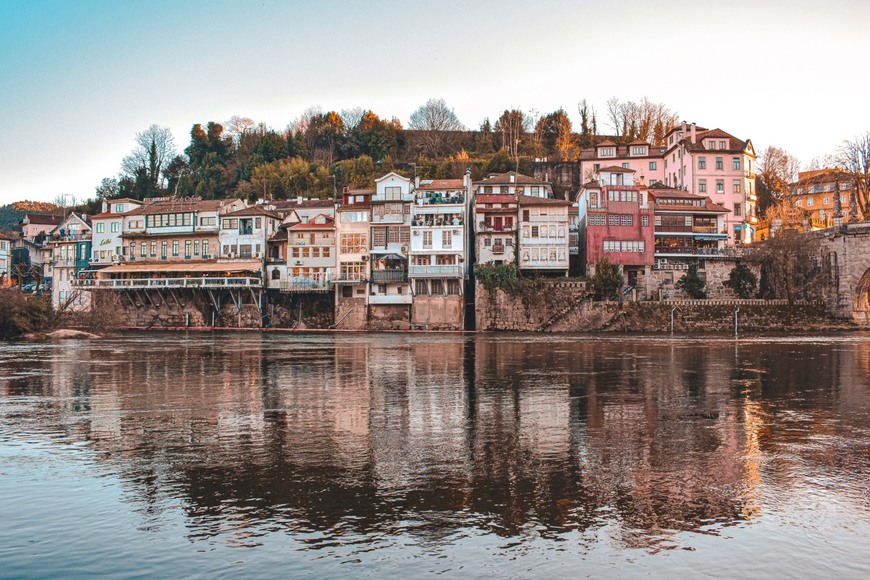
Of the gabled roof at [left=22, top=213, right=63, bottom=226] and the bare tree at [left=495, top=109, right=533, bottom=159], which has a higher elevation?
the bare tree at [left=495, top=109, right=533, bottom=159]

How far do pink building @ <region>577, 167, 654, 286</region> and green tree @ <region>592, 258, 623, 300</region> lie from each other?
2448 mm

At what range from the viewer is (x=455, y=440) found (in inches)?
531

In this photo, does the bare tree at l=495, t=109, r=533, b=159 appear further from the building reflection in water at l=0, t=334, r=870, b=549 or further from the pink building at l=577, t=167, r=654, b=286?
the building reflection in water at l=0, t=334, r=870, b=549

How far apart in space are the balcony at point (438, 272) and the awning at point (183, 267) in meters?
17.5

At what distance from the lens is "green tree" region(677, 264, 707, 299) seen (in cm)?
6431

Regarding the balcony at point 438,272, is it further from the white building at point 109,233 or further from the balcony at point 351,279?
the white building at point 109,233

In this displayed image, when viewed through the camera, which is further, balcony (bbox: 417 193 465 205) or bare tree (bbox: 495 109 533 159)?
bare tree (bbox: 495 109 533 159)

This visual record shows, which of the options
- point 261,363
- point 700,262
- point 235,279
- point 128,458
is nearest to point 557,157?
point 700,262

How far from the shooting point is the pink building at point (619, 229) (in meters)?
65.2

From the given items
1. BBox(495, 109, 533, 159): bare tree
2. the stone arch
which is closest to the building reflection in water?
the stone arch

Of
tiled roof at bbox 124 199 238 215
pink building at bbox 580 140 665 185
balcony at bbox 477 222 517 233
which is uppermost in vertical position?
pink building at bbox 580 140 665 185

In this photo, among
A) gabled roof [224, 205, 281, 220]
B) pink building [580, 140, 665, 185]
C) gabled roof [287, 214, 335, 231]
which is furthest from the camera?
pink building [580, 140, 665, 185]

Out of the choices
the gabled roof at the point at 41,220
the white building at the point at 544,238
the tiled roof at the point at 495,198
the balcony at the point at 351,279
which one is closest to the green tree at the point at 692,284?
the white building at the point at 544,238

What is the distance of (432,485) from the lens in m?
Answer: 10.2
